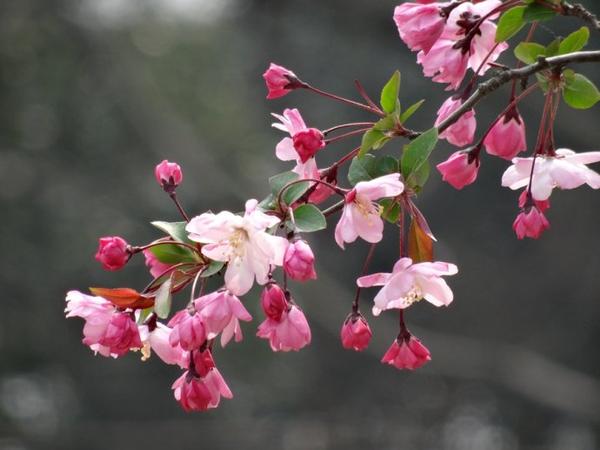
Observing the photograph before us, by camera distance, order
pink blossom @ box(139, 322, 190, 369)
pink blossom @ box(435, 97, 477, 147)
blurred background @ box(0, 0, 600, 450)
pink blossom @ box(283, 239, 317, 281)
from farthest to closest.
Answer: blurred background @ box(0, 0, 600, 450)
pink blossom @ box(435, 97, 477, 147)
pink blossom @ box(139, 322, 190, 369)
pink blossom @ box(283, 239, 317, 281)

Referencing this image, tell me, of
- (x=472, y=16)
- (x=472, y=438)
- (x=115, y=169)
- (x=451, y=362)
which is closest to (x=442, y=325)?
(x=451, y=362)

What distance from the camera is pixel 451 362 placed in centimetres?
734

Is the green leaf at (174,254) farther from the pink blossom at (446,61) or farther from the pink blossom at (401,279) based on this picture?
the pink blossom at (446,61)

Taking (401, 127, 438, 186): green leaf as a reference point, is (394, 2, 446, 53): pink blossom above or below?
above

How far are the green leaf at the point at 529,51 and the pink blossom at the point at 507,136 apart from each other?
0.27 feet

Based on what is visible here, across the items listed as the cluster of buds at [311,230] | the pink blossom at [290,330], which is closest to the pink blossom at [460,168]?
the cluster of buds at [311,230]

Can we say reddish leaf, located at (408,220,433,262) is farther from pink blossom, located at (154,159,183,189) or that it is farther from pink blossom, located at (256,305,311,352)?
pink blossom, located at (154,159,183,189)

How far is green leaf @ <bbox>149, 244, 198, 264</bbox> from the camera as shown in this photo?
970 millimetres

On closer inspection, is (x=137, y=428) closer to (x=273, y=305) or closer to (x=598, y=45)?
(x=598, y=45)

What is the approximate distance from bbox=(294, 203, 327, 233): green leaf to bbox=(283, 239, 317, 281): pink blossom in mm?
18

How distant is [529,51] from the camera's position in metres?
1.00

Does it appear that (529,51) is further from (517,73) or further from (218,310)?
(218,310)

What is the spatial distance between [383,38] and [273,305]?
6649 mm

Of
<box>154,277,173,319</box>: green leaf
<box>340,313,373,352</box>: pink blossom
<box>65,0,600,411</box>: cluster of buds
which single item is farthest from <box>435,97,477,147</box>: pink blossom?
<box>154,277,173,319</box>: green leaf
